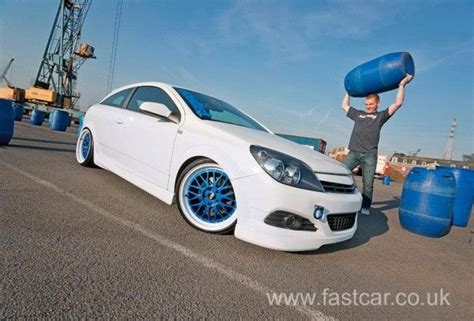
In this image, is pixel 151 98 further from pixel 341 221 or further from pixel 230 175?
pixel 341 221

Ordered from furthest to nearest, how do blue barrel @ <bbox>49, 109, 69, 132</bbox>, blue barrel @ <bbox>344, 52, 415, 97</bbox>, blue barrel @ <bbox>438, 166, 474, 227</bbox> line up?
1. blue barrel @ <bbox>49, 109, 69, 132</bbox>
2. blue barrel @ <bbox>438, 166, 474, 227</bbox>
3. blue barrel @ <bbox>344, 52, 415, 97</bbox>

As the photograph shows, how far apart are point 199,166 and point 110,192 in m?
1.47

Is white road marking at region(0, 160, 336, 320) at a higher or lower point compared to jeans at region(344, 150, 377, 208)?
lower

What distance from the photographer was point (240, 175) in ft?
8.19

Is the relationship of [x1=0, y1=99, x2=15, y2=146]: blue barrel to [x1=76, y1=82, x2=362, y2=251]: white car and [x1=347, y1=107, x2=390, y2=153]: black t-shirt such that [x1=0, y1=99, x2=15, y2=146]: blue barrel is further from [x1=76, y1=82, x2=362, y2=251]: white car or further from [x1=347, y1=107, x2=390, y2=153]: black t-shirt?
[x1=347, y1=107, x2=390, y2=153]: black t-shirt

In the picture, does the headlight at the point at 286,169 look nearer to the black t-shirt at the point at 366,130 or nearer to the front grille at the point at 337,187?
the front grille at the point at 337,187

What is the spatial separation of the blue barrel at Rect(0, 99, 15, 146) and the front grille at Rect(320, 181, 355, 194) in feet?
19.7

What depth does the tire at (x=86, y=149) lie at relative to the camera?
4602 millimetres

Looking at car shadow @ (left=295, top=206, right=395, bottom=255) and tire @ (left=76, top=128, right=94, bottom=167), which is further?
tire @ (left=76, top=128, right=94, bottom=167)

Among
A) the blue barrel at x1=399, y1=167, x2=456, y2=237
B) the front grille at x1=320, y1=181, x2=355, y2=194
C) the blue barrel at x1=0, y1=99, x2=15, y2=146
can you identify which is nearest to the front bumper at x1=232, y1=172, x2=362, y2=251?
the front grille at x1=320, y1=181, x2=355, y2=194

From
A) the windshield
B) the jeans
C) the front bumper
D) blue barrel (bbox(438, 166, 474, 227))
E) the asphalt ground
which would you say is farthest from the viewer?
blue barrel (bbox(438, 166, 474, 227))

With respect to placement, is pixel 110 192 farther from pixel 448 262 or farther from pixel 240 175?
pixel 448 262

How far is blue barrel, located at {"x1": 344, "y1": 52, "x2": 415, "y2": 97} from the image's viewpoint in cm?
429

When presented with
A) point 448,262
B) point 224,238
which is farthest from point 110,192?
point 448,262
